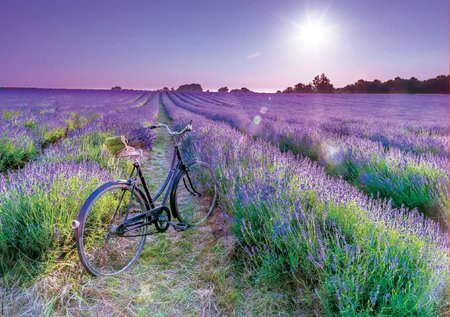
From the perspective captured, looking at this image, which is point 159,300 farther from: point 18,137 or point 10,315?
point 18,137

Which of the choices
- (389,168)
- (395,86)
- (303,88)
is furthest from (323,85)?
(389,168)

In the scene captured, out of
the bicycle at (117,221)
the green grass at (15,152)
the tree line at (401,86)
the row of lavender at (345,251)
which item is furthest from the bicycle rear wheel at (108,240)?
the tree line at (401,86)

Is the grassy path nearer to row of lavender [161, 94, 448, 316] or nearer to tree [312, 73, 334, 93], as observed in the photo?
row of lavender [161, 94, 448, 316]

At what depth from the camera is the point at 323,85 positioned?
6003cm

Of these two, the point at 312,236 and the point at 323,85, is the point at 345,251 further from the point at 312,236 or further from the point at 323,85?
the point at 323,85

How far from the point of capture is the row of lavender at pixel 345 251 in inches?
58.9

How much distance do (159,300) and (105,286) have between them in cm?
42

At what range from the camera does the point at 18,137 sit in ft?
17.4

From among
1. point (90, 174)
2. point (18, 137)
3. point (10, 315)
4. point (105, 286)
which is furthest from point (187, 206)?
point (18, 137)

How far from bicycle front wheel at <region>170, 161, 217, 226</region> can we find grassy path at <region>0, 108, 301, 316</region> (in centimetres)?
72

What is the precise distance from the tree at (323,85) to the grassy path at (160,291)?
61509 millimetres

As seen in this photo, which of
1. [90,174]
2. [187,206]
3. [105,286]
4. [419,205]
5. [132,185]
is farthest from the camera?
[187,206]

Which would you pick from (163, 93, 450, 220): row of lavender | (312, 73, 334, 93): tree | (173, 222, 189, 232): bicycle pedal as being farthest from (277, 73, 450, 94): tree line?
(173, 222, 189, 232): bicycle pedal

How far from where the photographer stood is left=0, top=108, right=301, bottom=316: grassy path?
1825mm
